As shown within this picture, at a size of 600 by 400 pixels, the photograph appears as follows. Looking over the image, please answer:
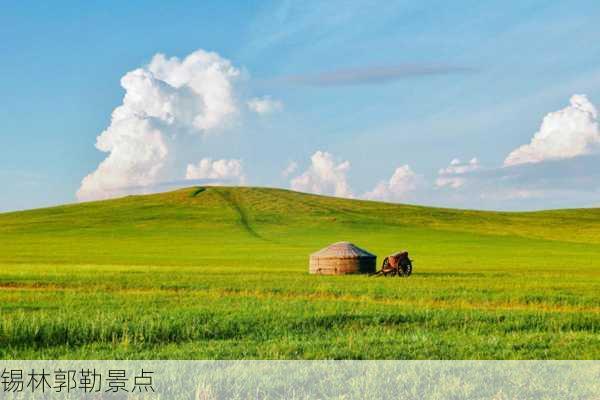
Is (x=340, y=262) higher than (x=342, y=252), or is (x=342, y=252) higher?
(x=342, y=252)

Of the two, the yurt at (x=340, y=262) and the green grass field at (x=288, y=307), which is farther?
the yurt at (x=340, y=262)

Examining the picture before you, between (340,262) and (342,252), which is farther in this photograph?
(342,252)

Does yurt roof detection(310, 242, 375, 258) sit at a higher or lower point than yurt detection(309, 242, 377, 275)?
higher

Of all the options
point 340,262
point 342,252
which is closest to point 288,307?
point 340,262

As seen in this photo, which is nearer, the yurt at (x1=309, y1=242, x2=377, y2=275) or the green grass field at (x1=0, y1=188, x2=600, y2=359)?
the green grass field at (x1=0, y1=188, x2=600, y2=359)

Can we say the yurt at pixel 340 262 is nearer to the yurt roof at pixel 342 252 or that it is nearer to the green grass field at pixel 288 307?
the yurt roof at pixel 342 252

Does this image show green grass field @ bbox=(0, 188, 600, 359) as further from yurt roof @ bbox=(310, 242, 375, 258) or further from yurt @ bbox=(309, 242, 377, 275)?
yurt roof @ bbox=(310, 242, 375, 258)

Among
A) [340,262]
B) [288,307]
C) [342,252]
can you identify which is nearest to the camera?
[288,307]

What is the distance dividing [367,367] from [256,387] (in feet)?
7.14

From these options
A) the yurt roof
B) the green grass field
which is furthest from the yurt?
the green grass field

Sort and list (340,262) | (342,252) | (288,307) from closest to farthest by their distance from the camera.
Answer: (288,307) < (340,262) < (342,252)

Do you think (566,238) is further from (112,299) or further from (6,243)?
(112,299)

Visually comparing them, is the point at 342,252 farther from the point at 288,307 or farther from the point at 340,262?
the point at 288,307

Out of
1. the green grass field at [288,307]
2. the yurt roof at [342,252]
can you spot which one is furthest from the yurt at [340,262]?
the green grass field at [288,307]
